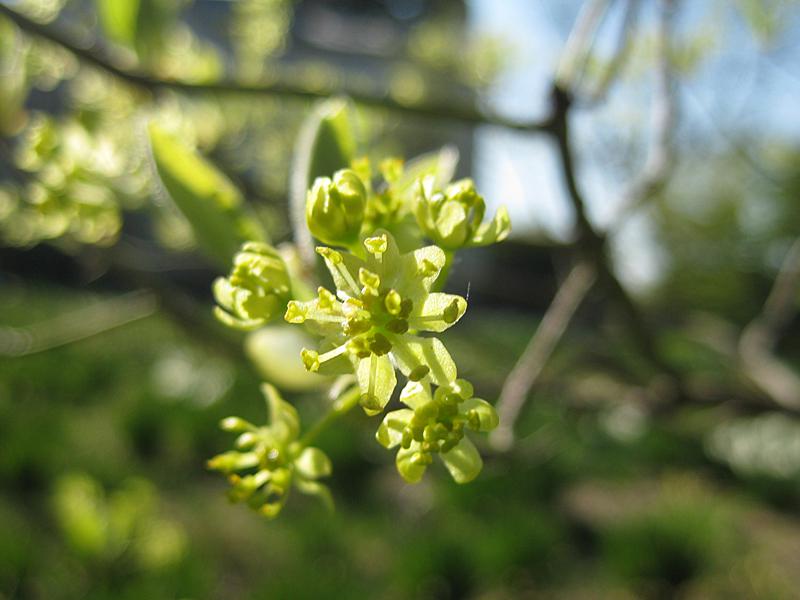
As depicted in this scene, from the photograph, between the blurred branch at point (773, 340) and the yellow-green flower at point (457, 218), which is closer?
the yellow-green flower at point (457, 218)

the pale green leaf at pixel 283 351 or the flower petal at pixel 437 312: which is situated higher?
the flower petal at pixel 437 312

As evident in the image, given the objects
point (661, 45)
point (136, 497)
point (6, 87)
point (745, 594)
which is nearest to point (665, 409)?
point (661, 45)

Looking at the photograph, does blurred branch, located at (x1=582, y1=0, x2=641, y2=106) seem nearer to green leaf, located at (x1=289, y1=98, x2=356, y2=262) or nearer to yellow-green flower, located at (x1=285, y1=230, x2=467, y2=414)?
green leaf, located at (x1=289, y1=98, x2=356, y2=262)

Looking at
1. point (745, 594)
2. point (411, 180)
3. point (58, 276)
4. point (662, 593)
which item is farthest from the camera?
point (58, 276)

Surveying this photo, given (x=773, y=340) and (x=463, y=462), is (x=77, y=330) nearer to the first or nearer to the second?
(x=463, y=462)

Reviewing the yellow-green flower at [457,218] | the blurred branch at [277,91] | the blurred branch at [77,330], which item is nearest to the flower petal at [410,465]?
the yellow-green flower at [457,218]

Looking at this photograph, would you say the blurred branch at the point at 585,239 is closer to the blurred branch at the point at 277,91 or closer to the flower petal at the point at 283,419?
the blurred branch at the point at 277,91

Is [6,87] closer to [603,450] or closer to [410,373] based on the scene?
[410,373]
